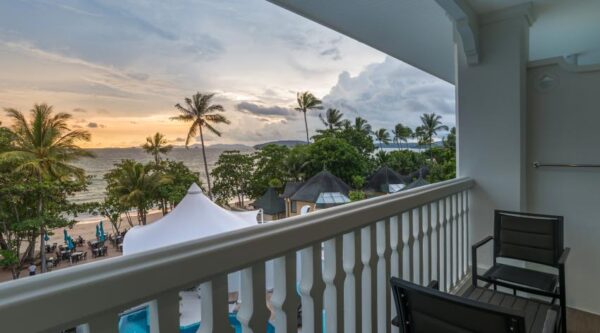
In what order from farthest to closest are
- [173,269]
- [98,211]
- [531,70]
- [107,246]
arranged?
[531,70], [98,211], [107,246], [173,269]

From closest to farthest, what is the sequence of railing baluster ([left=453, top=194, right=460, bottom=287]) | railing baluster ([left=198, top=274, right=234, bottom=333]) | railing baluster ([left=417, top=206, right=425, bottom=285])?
railing baluster ([left=198, top=274, right=234, bottom=333])
railing baluster ([left=417, top=206, right=425, bottom=285])
railing baluster ([left=453, top=194, right=460, bottom=287])

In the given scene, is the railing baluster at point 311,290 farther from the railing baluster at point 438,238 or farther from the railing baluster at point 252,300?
the railing baluster at point 438,238

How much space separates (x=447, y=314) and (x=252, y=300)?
1.71ft

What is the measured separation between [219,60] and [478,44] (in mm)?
1923

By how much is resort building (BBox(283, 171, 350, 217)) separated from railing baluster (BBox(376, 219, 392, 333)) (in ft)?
0.69

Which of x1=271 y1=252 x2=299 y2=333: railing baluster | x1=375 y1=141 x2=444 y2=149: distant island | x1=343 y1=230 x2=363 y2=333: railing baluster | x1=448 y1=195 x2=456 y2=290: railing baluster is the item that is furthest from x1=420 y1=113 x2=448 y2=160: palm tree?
x1=271 y1=252 x2=299 y2=333: railing baluster

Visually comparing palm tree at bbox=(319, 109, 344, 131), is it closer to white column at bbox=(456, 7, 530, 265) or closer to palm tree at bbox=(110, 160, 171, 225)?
white column at bbox=(456, 7, 530, 265)

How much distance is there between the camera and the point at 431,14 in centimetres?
263

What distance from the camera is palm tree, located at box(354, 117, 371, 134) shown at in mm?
2383

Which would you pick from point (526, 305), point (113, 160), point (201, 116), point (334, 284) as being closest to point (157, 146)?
point (113, 160)

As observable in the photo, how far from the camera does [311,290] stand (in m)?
1.00

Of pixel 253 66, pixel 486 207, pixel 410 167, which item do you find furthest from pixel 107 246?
pixel 486 207

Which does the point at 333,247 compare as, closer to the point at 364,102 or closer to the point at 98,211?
the point at 98,211

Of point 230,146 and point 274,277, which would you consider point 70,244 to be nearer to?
point 274,277
